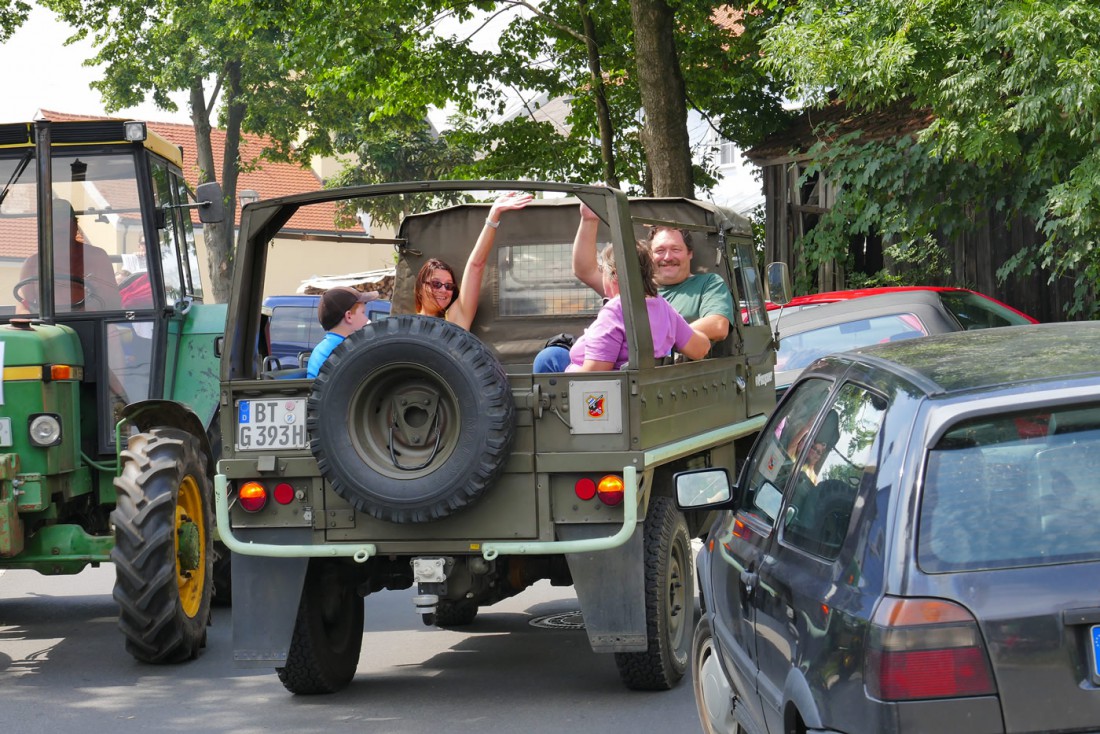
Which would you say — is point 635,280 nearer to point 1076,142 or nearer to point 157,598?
point 157,598

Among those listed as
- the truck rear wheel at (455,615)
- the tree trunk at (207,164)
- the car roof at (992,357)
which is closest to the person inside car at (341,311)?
the truck rear wheel at (455,615)

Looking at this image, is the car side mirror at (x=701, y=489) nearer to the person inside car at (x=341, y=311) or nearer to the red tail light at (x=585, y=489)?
the red tail light at (x=585, y=489)

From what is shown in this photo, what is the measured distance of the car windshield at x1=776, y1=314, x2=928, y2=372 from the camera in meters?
11.4

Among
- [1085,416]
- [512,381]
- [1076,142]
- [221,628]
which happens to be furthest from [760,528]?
[1076,142]

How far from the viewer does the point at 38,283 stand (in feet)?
28.9

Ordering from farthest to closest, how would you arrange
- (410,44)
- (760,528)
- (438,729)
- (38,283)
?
1. (410,44)
2. (38,283)
3. (438,729)
4. (760,528)

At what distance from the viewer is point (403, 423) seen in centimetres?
639

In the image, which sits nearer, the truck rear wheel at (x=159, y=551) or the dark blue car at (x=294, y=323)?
the truck rear wheel at (x=159, y=551)

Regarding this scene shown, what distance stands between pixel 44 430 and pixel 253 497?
2.07 meters

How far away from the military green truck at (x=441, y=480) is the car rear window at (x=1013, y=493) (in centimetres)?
320

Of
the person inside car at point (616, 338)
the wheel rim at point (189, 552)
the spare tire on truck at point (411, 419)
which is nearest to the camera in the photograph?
the spare tire on truck at point (411, 419)

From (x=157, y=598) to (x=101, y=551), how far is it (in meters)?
0.70

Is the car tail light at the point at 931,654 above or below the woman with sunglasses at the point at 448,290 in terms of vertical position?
below

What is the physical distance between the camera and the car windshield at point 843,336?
1141 cm
